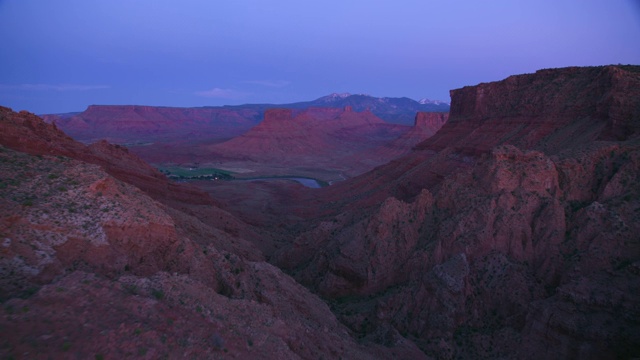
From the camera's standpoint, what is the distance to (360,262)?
22.1 m

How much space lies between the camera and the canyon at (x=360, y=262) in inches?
375

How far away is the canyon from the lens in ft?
31.2

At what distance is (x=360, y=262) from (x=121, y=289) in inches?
551

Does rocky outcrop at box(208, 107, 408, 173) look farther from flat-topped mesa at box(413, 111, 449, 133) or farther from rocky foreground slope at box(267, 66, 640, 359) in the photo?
rocky foreground slope at box(267, 66, 640, 359)

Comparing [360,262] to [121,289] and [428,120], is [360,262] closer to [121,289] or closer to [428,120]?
[121,289]

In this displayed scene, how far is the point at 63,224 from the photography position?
481 inches

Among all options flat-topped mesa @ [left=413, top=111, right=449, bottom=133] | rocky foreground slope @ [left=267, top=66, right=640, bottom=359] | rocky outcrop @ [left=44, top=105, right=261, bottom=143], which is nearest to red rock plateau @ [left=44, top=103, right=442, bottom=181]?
rocky outcrop @ [left=44, top=105, right=261, bottom=143]

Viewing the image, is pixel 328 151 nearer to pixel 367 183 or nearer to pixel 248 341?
pixel 367 183

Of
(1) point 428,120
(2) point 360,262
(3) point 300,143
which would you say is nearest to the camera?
(2) point 360,262

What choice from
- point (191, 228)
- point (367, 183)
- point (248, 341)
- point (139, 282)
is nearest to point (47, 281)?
point (139, 282)

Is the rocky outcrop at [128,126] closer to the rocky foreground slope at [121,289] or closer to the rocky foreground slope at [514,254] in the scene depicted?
the rocky foreground slope at [514,254]

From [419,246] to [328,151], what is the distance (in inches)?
→ 4099

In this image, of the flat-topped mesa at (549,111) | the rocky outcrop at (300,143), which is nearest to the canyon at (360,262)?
the flat-topped mesa at (549,111)

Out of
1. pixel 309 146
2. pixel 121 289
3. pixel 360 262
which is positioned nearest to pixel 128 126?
pixel 309 146
